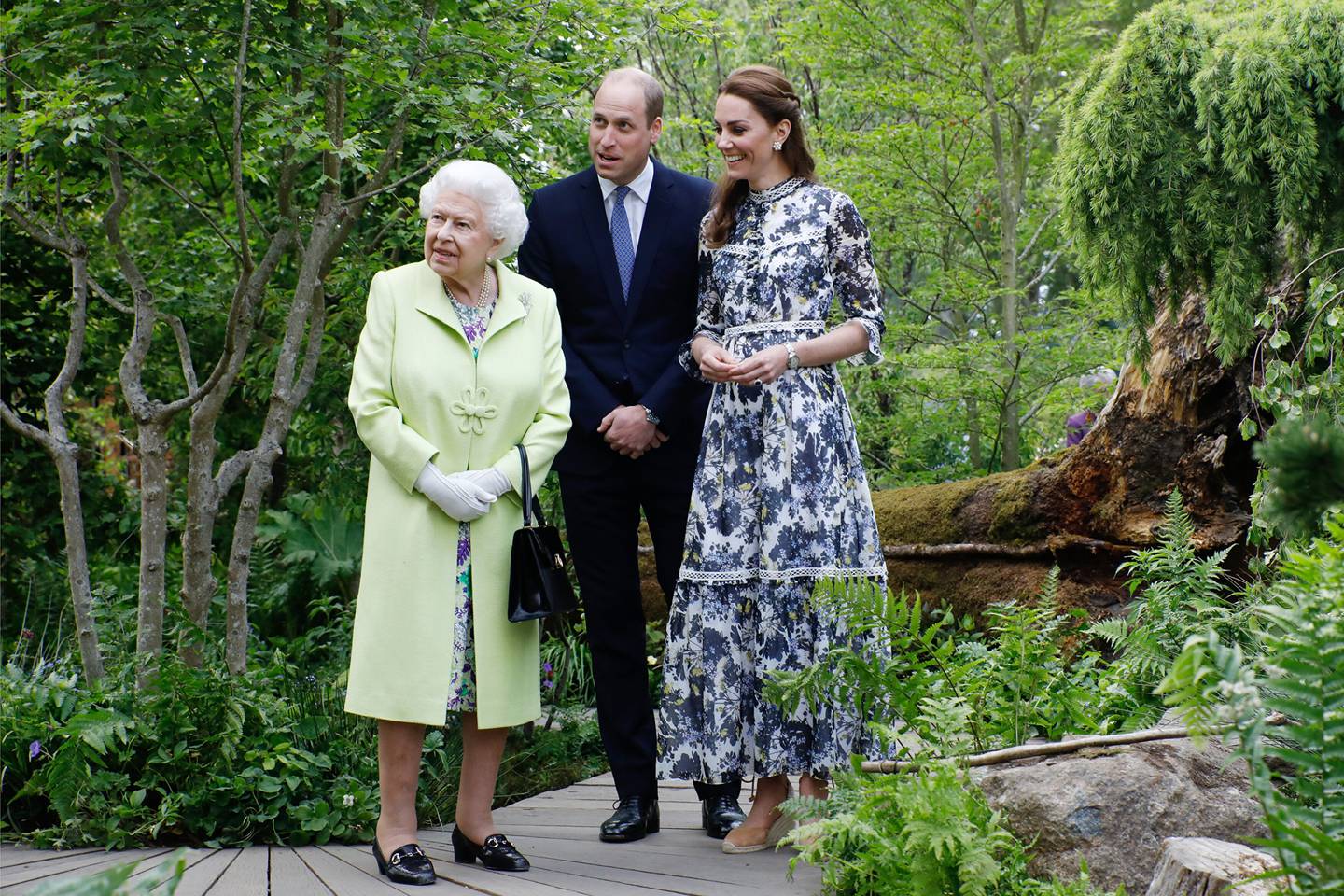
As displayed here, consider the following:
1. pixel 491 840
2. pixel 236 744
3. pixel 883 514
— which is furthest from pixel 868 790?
pixel 883 514

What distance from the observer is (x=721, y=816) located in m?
3.50

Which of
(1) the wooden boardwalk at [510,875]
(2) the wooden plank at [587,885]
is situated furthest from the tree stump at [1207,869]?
(2) the wooden plank at [587,885]

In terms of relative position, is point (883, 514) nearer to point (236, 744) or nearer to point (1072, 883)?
point (236, 744)

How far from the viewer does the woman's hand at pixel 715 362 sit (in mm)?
3252

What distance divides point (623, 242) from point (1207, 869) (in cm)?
240

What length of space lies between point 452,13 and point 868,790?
363cm

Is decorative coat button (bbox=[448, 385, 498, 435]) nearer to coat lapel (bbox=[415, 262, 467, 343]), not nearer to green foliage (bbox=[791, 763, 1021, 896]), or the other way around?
coat lapel (bbox=[415, 262, 467, 343])

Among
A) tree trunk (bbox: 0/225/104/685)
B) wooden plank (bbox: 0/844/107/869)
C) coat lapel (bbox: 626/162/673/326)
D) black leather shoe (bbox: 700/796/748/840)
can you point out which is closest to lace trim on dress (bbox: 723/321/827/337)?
coat lapel (bbox: 626/162/673/326)

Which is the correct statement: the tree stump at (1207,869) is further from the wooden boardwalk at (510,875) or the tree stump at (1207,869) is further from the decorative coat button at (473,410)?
the decorative coat button at (473,410)

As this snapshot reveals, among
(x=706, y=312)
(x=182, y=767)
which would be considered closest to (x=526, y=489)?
(x=706, y=312)

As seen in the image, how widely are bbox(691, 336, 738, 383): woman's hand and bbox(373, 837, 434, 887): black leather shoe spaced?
56.0 inches

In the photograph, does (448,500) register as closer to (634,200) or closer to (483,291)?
(483,291)

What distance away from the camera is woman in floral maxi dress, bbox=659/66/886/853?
3293 millimetres

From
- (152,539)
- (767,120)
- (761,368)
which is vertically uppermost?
(767,120)
